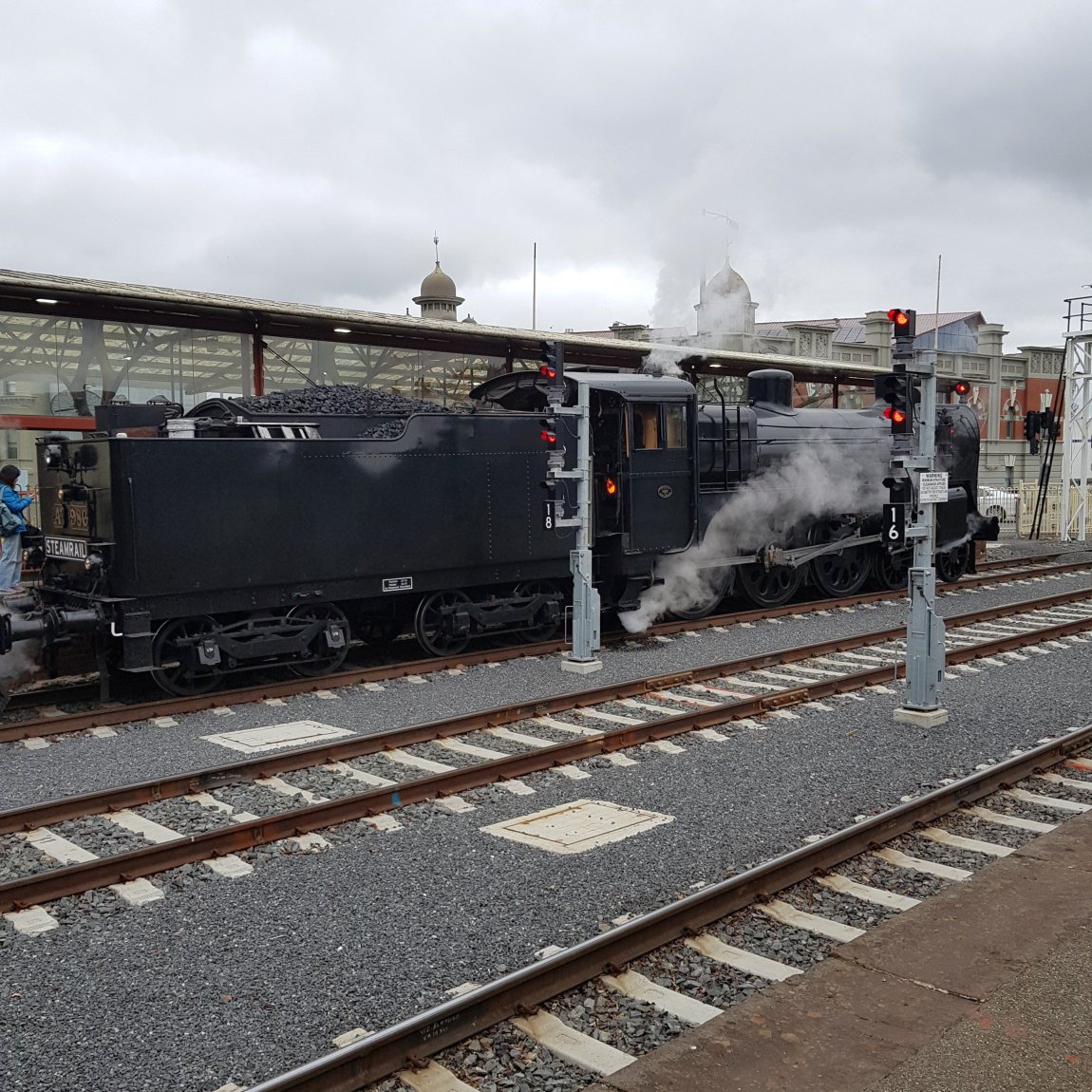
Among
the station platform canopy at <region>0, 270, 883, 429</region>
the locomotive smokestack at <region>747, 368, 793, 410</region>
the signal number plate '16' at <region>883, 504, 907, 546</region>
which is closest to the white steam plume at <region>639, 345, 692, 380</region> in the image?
the station platform canopy at <region>0, 270, 883, 429</region>

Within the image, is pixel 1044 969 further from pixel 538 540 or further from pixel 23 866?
pixel 538 540

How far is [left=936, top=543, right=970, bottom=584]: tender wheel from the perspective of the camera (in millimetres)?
17422

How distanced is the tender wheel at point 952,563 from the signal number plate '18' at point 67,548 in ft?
42.4

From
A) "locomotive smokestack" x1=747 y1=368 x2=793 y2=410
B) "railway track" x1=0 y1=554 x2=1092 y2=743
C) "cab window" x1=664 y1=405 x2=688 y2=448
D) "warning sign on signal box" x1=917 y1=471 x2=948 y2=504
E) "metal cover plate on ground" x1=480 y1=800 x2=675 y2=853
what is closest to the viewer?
"metal cover plate on ground" x1=480 y1=800 x2=675 y2=853

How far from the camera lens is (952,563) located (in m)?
17.7

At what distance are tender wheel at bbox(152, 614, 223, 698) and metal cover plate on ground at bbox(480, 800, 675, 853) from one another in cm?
435

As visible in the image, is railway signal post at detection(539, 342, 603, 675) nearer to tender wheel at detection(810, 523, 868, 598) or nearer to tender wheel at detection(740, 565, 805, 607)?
tender wheel at detection(740, 565, 805, 607)

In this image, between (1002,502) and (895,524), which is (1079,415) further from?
(895,524)

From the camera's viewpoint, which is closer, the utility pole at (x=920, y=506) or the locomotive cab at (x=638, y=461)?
the utility pole at (x=920, y=506)

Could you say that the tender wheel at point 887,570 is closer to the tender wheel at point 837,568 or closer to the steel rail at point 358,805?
the tender wheel at point 837,568

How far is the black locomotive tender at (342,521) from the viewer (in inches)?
364

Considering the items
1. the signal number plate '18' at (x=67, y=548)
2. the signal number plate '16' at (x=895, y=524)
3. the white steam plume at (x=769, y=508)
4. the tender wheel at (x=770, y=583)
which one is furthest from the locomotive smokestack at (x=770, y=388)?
the signal number plate '18' at (x=67, y=548)

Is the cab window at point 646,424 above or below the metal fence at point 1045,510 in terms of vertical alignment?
above

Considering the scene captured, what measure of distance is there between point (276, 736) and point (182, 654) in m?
1.77
